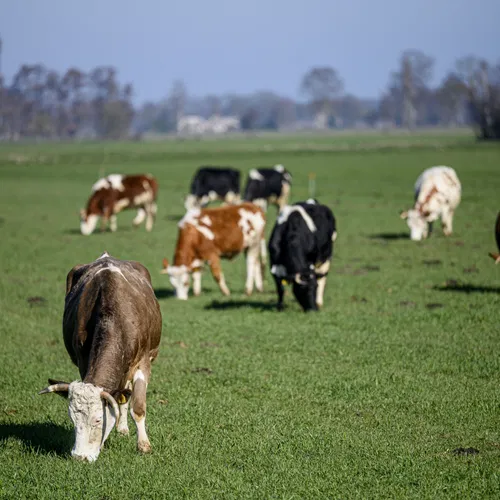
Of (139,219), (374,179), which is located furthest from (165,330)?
(374,179)

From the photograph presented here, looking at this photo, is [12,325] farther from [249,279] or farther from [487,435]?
[487,435]

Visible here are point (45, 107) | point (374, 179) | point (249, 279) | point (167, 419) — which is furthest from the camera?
point (45, 107)

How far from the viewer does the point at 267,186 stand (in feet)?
99.7

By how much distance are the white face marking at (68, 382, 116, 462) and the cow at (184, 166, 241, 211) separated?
22.8 metres

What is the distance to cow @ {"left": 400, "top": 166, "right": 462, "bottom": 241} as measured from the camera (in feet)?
75.7

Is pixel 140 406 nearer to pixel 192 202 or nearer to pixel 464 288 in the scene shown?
pixel 464 288

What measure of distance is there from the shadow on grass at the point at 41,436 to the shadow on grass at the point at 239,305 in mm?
6544

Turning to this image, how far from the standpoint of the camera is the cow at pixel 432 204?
23.1 meters

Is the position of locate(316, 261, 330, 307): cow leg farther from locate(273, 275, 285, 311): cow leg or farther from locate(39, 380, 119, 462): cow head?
locate(39, 380, 119, 462): cow head

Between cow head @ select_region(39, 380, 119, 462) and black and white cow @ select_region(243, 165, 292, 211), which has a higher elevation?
black and white cow @ select_region(243, 165, 292, 211)

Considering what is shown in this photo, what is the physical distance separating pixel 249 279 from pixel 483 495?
9.75 m

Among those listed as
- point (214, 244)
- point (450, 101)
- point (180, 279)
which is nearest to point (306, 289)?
point (214, 244)

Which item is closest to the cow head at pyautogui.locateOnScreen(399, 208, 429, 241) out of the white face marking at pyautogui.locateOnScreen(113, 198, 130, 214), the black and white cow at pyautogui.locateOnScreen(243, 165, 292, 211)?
the black and white cow at pyautogui.locateOnScreen(243, 165, 292, 211)

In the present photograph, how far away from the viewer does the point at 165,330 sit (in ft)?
43.4
